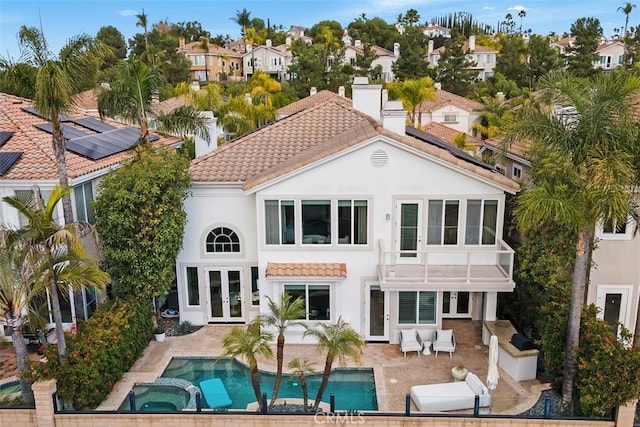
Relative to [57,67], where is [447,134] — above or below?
below

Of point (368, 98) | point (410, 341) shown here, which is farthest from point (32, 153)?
point (410, 341)

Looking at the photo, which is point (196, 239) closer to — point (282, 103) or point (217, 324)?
point (217, 324)

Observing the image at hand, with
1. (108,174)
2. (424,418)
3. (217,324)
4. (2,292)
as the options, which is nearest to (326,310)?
(217,324)

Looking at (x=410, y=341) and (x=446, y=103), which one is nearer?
(x=410, y=341)

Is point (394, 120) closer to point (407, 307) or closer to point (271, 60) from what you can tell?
point (407, 307)

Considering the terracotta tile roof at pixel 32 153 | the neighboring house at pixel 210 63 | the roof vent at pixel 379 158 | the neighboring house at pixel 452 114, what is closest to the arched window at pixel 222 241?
the terracotta tile roof at pixel 32 153

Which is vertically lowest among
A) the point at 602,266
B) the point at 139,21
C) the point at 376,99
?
the point at 602,266

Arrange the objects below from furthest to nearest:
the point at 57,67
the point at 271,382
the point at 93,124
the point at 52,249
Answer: the point at 93,124
the point at 271,382
the point at 57,67
the point at 52,249

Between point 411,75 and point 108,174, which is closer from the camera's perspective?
point 108,174
